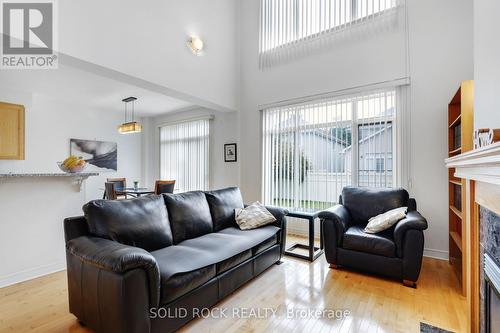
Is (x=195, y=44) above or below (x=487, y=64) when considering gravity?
above

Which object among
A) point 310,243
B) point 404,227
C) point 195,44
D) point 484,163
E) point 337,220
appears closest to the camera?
point 484,163

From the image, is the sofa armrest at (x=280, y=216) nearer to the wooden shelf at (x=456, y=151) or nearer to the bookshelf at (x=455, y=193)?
the bookshelf at (x=455, y=193)

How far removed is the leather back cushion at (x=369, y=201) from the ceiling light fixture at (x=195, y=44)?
3.02m

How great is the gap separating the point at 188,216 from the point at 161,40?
2401 mm

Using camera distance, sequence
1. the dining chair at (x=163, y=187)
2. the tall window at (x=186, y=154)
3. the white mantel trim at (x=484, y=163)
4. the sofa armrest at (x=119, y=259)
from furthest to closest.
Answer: the tall window at (x=186, y=154), the dining chair at (x=163, y=187), the sofa armrest at (x=119, y=259), the white mantel trim at (x=484, y=163)

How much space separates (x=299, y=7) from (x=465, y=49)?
255 cm

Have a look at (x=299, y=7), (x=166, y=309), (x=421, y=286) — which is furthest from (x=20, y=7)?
(x=421, y=286)

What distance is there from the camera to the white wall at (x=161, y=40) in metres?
2.47

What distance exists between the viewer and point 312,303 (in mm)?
2070

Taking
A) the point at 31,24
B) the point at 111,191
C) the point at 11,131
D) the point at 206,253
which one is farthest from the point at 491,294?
the point at 11,131

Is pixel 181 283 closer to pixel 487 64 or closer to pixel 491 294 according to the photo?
pixel 491 294

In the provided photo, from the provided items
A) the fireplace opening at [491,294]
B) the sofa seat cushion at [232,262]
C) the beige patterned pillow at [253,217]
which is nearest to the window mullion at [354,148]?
the beige patterned pillow at [253,217]

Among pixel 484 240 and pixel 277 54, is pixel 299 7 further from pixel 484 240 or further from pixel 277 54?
pixel 484 240

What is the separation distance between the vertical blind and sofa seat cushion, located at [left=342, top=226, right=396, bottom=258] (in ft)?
9.43
